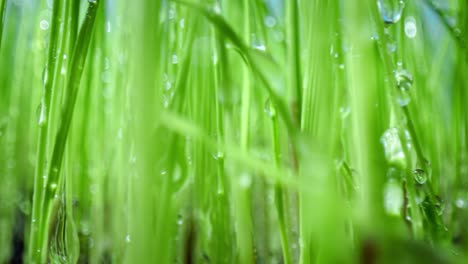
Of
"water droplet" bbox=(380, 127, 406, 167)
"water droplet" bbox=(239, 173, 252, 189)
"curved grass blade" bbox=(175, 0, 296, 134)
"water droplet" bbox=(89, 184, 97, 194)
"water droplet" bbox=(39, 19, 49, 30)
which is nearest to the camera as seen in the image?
"curved grass blade" bbox=(175, 0, 296, 134)

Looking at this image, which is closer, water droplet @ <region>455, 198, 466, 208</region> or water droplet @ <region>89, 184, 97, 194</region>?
water droplet @ <region>455, 198, 466, 208</region>

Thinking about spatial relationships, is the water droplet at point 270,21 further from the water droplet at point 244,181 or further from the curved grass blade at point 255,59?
the curved grass blade at point 255,59

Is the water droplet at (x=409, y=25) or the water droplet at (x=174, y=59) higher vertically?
the water droplet at (x=409, y=25)

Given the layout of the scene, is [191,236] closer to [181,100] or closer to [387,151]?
[181,100]

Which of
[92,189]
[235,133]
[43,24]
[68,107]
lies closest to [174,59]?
[235,133]

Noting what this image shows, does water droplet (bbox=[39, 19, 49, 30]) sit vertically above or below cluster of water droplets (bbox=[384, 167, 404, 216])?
above

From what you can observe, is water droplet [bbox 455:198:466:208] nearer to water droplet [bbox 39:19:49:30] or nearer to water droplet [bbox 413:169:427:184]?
water droplet [bbox 413:169:427:184]

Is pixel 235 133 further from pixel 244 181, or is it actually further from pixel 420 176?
pixel 420 176

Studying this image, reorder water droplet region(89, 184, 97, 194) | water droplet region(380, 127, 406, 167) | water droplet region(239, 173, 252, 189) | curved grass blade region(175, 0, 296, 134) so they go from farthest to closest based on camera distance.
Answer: water droplet region(89, 184, 97, 194) < water droplet region(239, 173, 252, 189) < water droplet region(380, 127, 406, 167) < curved grass blade region(175, 0, 296, 134)

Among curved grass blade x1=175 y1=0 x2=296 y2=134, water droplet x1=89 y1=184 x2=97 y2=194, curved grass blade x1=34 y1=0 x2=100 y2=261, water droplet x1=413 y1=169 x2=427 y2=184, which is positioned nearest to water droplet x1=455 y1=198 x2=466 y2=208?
water droplet x1=413 y1=169 x2=427 y2=184

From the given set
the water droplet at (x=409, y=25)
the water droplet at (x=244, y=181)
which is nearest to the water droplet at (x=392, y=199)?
the water droplet at (x=244, y=181)
